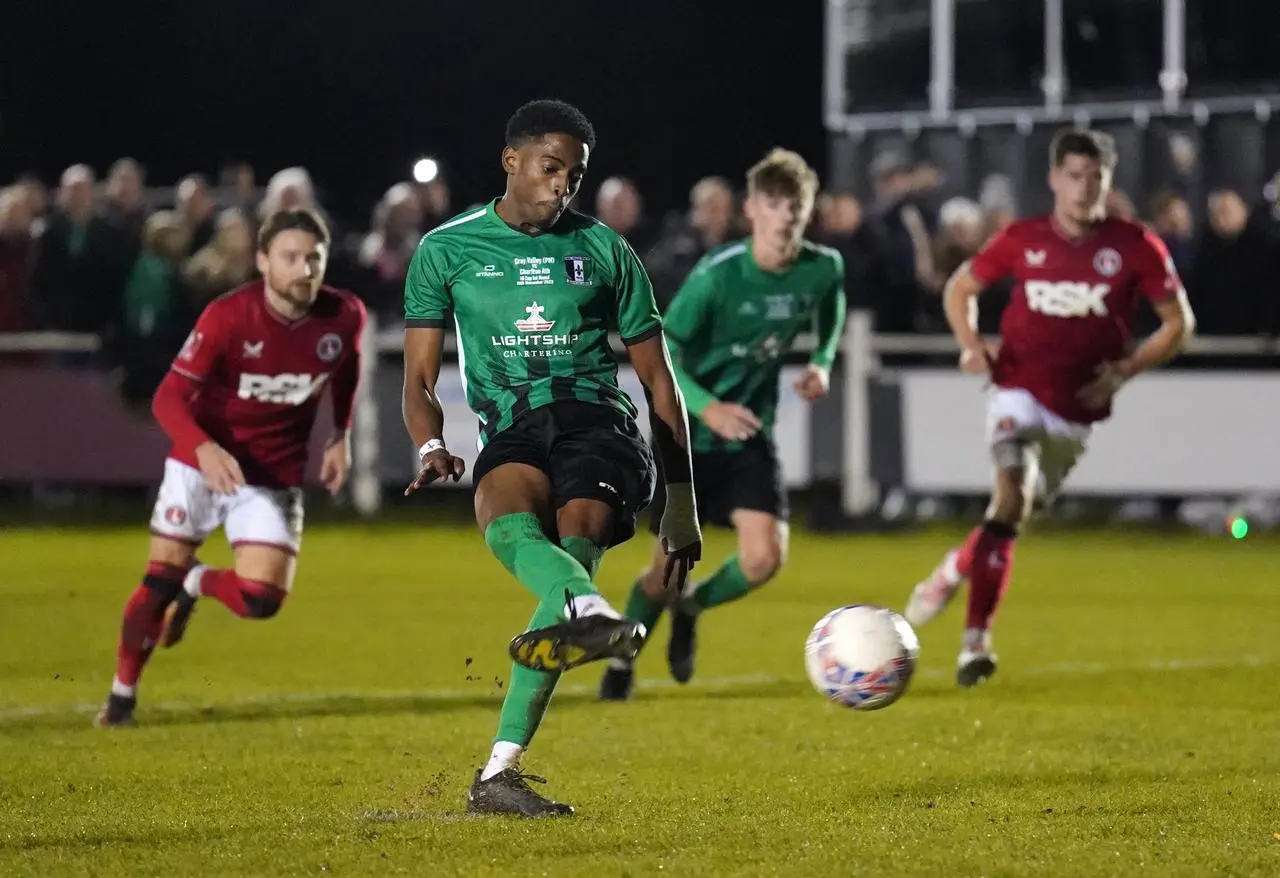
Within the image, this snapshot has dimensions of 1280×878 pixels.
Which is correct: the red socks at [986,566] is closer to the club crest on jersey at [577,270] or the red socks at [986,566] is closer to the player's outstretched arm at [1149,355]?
the player's outstretched arm at [1149,355]

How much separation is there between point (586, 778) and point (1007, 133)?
13.9 meters

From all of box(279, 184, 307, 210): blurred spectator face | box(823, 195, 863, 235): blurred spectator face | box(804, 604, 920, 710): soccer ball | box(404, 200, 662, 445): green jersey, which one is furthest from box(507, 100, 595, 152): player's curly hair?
box(823, 195, 863, 235): blurred spectator face

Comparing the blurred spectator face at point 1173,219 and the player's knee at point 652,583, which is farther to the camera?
the blurred spectator face at point 1173,219

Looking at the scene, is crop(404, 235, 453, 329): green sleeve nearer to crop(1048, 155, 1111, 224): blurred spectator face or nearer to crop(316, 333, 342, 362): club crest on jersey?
crop(316, 333, 342, 362): club crest on jersey

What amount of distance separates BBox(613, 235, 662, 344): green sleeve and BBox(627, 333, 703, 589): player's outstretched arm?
0.10ft

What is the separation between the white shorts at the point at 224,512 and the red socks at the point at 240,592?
156mm

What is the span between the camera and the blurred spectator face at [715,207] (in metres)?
16.1

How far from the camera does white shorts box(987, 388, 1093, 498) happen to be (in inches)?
403

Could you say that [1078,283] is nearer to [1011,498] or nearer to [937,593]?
[1011,498]

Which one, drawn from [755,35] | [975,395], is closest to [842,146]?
[975,395]

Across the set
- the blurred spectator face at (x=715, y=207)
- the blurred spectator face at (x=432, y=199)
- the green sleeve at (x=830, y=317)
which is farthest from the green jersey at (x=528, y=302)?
the blurred spectator face at (x=432, y=199)

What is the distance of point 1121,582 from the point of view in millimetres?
14117

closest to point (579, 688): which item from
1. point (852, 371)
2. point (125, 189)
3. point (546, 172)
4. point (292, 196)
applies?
point (546, 172)

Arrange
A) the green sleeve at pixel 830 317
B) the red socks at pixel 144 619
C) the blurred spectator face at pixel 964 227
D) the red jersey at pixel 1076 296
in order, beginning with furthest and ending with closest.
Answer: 1. the blurred spectator face at pixel 964 227
2. the red jersey at pixel 1076 296
3. the green sleeve at pixel 830 317
4. the red socks at pixel 144 619
